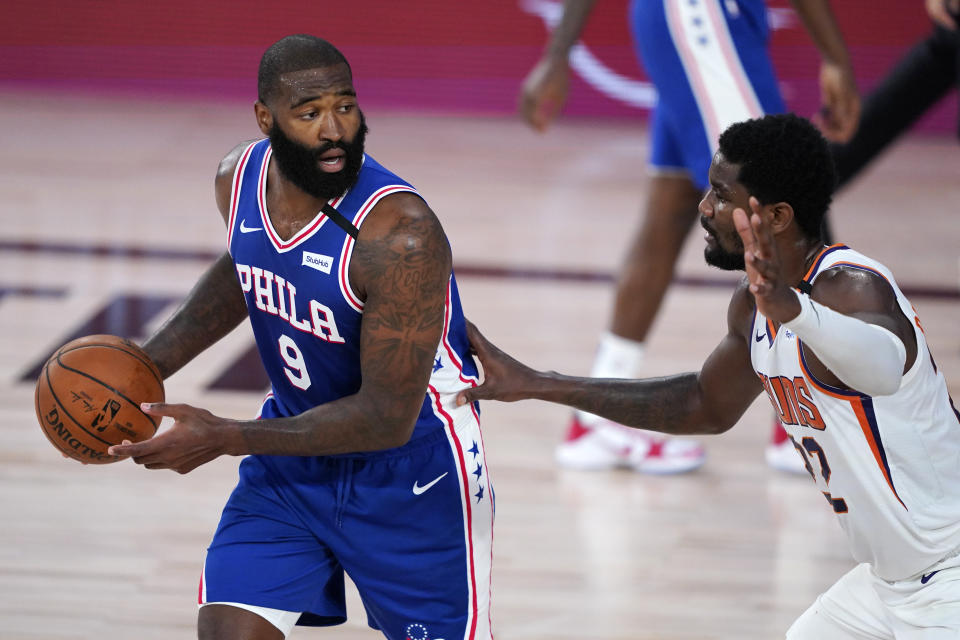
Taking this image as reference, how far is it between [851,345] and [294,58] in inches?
46.3

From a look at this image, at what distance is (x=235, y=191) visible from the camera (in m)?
2.94

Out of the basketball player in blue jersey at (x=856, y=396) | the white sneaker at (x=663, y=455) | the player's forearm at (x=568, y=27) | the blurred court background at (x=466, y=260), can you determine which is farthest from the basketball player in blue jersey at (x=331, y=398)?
the white sneaker at (x=663, y=455)

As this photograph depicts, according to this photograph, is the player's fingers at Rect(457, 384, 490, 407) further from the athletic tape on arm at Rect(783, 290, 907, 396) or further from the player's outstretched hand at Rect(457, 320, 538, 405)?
the athletic tape on arm at Rect(783, 290, 907, 396)

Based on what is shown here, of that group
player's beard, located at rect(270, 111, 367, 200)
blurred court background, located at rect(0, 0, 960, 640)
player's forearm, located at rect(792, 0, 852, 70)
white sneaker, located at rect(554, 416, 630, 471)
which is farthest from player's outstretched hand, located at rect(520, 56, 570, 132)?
A: player's beard, located at rect(270, 111, 367, 200)

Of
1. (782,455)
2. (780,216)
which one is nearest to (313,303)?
(780,216)

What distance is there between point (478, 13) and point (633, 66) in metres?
1.21

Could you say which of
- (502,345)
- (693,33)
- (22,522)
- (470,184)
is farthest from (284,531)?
(470,184)

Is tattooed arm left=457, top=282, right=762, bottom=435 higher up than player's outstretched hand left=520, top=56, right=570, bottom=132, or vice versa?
tattooed arm left=457, top=282, right=762, bottom=435

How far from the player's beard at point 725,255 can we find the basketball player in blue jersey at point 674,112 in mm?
1836

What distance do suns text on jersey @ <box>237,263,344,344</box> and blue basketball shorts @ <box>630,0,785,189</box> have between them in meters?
2.00

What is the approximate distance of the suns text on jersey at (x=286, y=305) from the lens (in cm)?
277

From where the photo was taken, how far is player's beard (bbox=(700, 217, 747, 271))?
2562 millimetres

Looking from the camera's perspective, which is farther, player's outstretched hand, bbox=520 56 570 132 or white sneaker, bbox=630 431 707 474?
white sneaker, bbox=630 431 707 474

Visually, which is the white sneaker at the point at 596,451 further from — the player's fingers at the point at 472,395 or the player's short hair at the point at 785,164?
the player's short hair at the point at 785,164
